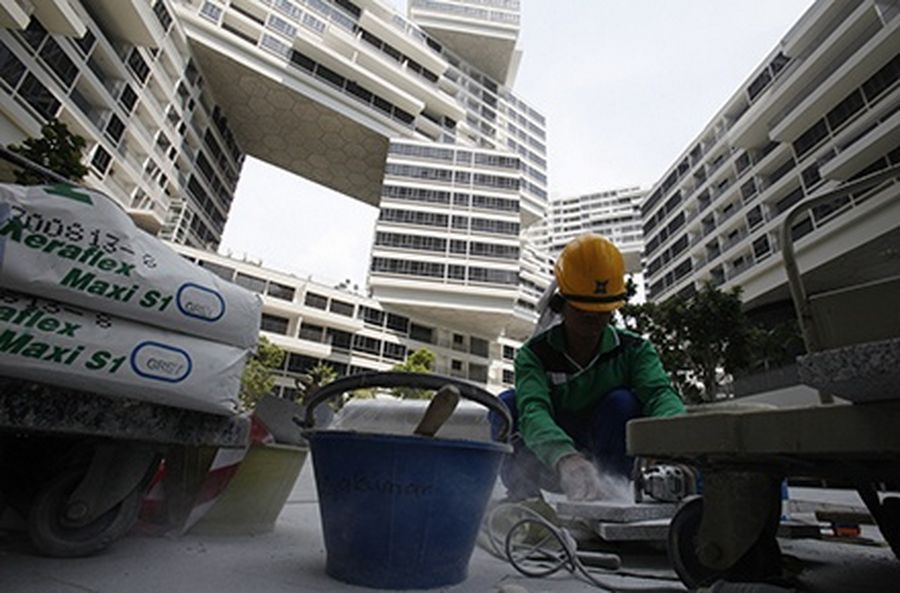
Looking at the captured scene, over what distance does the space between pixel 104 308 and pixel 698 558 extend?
1.42 meters

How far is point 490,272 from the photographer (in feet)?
99.3

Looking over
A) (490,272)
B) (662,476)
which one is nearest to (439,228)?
(490,272)

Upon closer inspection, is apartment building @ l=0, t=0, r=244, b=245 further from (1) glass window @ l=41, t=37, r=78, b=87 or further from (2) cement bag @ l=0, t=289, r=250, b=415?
(2) cement bag @ l=0, t=289, r=250, b=415

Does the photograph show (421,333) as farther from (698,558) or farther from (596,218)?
(596,218)

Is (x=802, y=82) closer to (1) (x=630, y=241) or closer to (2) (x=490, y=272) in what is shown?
(2) (x=490, y=272)

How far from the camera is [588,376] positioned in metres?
1.92

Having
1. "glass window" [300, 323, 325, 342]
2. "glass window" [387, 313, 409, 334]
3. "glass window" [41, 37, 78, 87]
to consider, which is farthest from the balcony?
"glass window" [387, 313, 409, 334]

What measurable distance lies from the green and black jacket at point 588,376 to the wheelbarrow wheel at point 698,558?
66 centimetres

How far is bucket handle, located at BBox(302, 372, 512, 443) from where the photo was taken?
3.64ft

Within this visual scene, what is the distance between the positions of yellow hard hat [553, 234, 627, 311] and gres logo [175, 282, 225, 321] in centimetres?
126

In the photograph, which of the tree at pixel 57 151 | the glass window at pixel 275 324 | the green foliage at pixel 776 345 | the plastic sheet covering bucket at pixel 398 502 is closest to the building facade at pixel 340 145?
the glass window at pixel 275 324

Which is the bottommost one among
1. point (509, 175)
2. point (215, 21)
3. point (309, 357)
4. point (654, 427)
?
point (654, 427)

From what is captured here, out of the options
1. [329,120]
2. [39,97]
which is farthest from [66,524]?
[329,120]

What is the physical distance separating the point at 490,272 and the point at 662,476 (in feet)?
94.2
